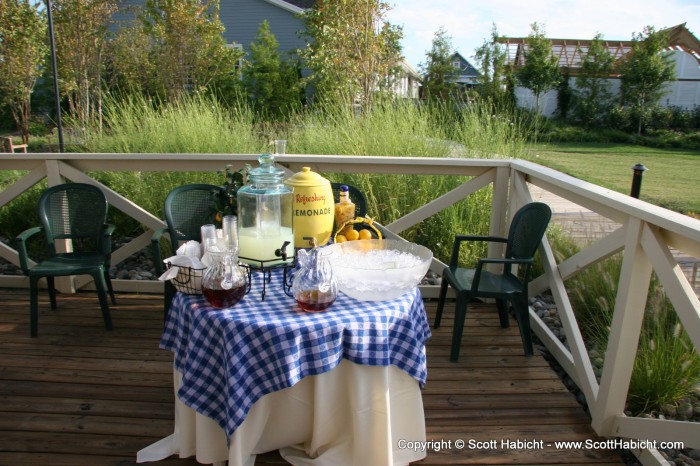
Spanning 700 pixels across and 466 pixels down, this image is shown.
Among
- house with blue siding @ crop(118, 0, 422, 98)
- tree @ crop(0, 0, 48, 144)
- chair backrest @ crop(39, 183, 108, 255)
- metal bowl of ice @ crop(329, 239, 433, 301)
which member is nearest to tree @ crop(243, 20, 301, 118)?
house with blue siding @ crop(118, 0, 422, 98)

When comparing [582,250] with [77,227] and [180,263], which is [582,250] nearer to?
[180,263]

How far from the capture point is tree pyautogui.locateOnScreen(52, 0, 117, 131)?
10.9 m

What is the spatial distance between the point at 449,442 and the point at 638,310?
97cm

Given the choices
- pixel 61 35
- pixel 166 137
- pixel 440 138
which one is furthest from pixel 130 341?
pixel 61 35

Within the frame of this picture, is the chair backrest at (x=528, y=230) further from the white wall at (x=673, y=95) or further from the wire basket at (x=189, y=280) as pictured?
the white wall at (x=673, y=95)

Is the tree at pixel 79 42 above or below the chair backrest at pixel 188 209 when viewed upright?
above

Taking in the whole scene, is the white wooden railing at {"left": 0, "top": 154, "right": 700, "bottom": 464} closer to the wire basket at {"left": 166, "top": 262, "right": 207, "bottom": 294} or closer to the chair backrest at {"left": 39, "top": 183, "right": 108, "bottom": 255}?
the chair backrest at {"left": 39, "top": 183, "right": 108, "bottom": 255}

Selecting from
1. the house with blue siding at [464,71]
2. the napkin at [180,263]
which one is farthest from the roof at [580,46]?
the napkin at [180,263]

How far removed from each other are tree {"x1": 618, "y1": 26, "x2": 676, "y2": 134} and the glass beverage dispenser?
61.8 ft

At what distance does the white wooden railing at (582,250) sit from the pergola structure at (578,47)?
17064 mm

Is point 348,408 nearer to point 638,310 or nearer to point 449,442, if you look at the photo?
point 449,442

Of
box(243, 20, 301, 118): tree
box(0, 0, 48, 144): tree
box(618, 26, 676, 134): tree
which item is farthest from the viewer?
box(618, 26, 676, 134): tree

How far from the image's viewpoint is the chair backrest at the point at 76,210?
133 inches

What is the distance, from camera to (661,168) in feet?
37.9
